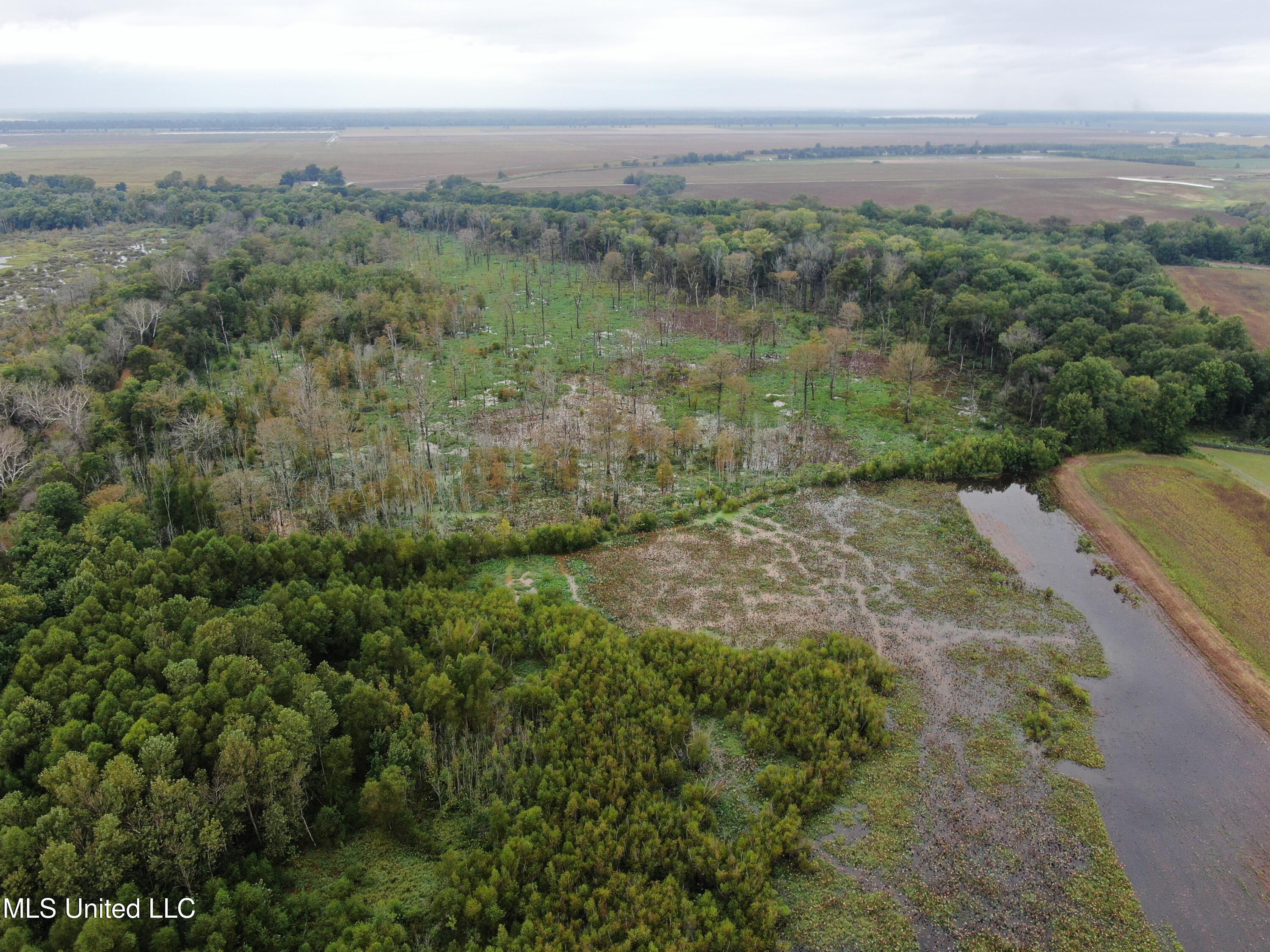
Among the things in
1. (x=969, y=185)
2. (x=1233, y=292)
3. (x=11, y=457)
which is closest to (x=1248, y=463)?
(x=1233, y=292)

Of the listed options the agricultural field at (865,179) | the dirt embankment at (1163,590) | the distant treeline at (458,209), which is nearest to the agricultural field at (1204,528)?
the dirt embankment at (1163,590)

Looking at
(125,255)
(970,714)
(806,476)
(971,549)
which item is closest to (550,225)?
(125,255)

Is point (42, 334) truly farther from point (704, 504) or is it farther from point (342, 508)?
point (704, 504)

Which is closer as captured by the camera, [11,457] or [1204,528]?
[11,457]

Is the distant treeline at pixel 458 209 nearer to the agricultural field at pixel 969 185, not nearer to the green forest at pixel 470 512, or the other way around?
the green forest at pixel 470 512

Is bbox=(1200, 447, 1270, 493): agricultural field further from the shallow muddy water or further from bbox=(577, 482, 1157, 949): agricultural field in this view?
bbox=(577, 482, 1157, 949): agricultural field

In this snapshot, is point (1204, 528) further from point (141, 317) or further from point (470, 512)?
point (141, 317)
